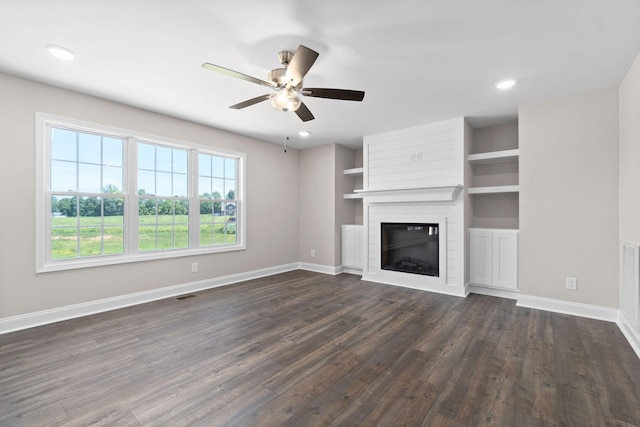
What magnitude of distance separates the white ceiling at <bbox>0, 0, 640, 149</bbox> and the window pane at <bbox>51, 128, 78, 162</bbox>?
0.53 metres

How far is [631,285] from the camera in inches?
106

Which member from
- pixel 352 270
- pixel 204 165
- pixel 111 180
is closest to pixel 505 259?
pixel 352 270

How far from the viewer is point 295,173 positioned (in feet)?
20.3

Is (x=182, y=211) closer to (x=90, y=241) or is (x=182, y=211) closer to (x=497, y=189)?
(x=90, y=241)

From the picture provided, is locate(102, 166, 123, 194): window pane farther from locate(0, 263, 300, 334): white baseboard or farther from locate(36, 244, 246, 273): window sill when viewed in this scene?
locate(0, 263, 300, 334): white baseboard

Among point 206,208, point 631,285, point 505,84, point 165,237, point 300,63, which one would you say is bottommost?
point 631,285

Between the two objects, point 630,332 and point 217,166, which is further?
point 217,166

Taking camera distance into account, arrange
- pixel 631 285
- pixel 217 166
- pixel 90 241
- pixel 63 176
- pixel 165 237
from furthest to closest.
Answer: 1. pixel 217 166
2. pixel 165 237
3. pixel 90 241
4. pixel 63 176
5. pixel 631 285

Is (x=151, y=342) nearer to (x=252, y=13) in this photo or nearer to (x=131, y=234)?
(x=131, y=234)

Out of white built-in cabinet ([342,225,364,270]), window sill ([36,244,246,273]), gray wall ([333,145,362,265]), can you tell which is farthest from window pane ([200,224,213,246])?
white built-in cabinet ([342,225,364,270])

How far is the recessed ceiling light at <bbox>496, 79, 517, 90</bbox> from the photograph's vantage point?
3.03 m

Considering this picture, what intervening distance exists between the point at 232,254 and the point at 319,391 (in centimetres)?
345

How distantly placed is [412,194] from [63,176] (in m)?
4.56

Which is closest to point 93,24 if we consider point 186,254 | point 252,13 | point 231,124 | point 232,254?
point 252,13
